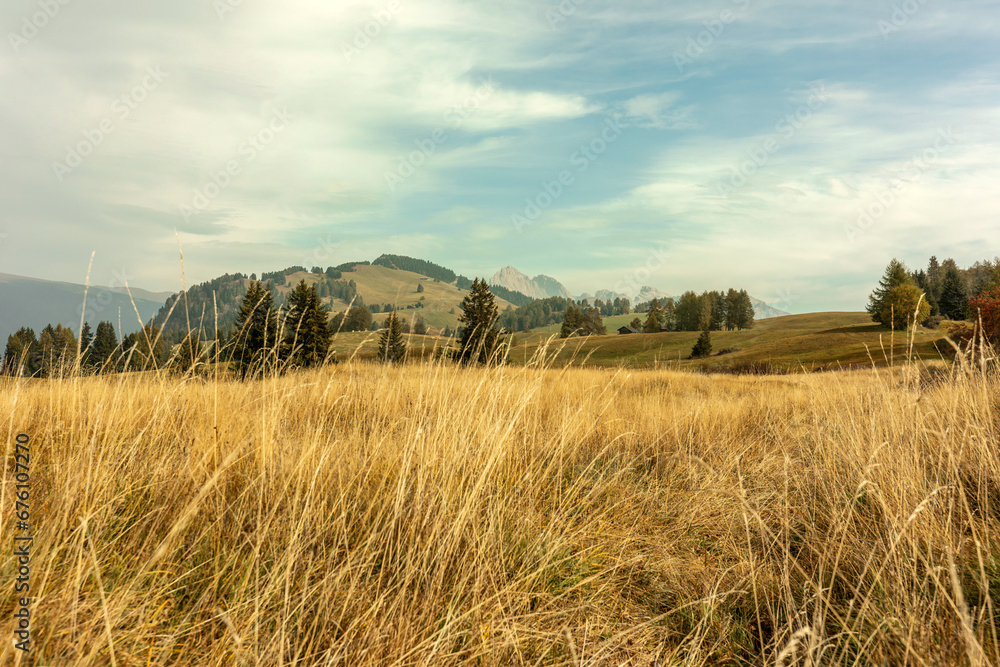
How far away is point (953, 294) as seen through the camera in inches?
2901

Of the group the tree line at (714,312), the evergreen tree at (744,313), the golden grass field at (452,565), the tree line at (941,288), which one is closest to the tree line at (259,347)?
the golden grass field at (452,565)

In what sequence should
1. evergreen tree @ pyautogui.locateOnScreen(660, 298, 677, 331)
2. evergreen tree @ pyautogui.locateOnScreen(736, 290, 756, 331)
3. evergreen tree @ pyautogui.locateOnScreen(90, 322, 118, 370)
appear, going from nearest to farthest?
evergreen tree @ pyautogui.locateOnScreen(90, 322, 118, 370)
evergreen tree @ pyautogui.locateOnScreen(736, 290, 756, 331)
evergreen tree @ pyautogui.locateOnScreen(660, 298, 677, 331)

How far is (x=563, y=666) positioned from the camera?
166 cm

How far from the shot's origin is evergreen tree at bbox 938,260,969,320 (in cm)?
7175

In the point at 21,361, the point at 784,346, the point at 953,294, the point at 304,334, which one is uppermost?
the point at 953,294

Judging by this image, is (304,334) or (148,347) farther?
(304,334)

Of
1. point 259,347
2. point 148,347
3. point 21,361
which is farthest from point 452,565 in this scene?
point 259,347

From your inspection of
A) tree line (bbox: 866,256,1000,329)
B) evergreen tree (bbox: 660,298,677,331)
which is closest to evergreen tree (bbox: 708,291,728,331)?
evergreen tree (bbox: 660,298,677,331)

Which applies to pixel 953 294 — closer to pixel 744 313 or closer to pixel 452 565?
pixel 744 313

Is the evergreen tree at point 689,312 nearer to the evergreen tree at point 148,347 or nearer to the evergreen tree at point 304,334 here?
the evergreen tree at point 304,334

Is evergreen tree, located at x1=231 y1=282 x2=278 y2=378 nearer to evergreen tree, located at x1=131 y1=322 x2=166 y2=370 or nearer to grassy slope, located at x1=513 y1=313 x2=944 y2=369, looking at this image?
evergreen tree, located at x1=131 y1=322 x2=166 y2=370

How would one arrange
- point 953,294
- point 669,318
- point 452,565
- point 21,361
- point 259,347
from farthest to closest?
point 669,318, point 953,294, point 259,347, point 21,361, point 452,565

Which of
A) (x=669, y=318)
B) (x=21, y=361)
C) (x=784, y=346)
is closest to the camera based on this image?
(x=21, y=361)

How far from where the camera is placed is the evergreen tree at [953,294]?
71.8 m
